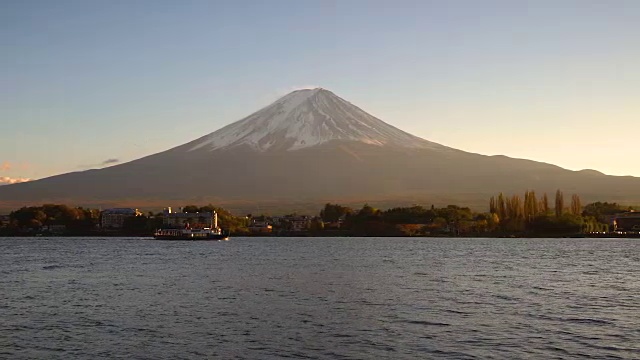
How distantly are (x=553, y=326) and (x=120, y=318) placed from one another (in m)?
14.9

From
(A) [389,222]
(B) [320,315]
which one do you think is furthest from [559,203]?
(B) [320,315]

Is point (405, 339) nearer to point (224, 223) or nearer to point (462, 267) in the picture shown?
point (462, 267)

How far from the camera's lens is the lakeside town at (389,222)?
477 ft

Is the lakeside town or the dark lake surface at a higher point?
the lakeside town

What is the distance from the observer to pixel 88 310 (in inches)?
1178

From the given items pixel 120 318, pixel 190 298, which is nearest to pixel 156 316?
pixel 120 318

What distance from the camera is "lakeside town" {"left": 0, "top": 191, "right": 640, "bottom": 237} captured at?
477 feet

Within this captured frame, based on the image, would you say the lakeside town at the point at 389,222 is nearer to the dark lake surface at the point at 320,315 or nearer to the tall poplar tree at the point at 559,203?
the tall poplar tree at the point at 559,203

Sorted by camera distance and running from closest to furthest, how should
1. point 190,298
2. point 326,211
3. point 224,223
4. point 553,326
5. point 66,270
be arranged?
point 553,326
point 190,298
point 66,270
point 224,223
point 326,211

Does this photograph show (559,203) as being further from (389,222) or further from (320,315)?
(320,315)

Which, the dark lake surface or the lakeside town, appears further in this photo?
the lakeside town

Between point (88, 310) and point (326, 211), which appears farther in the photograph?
point (326, 211)

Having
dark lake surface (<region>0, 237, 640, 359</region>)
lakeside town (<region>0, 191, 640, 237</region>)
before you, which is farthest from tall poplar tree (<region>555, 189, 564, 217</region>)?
dark lake surface (<region>0, 237, 640, 359</region>)

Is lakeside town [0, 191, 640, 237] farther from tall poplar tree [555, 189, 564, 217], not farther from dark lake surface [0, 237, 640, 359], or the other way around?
dark lake surface [0, 237, 640, 359]
